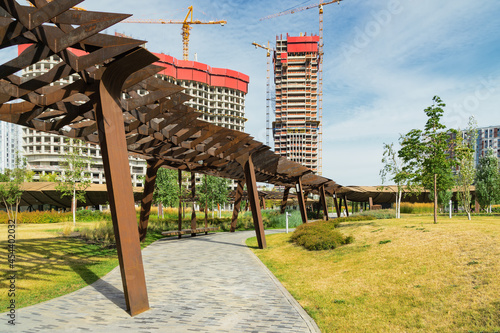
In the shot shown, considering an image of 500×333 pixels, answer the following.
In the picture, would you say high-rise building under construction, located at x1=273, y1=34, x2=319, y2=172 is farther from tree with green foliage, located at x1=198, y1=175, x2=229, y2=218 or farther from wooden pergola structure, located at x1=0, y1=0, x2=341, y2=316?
wooden pergola structure, located at x1=0, y1=0, x2=341, y2=316

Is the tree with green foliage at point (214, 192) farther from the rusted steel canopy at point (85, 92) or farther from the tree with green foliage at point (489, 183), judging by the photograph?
the tree with green foliage at point (489, 183)

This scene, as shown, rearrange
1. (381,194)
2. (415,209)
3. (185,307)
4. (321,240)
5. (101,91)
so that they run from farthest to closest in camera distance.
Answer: (381,194), (415,209), (321,240), (185,307), (101,91)

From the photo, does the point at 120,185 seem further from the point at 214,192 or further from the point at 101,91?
the point at 214,192

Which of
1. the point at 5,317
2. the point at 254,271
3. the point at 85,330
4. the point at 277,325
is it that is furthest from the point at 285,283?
the point at 5,317

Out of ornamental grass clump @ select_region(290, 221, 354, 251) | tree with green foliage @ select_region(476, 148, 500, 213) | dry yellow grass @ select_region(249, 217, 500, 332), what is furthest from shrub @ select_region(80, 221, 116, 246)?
tree with green foliage @ select_region(476, 148, 500, 213)

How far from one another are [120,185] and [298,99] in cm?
16167

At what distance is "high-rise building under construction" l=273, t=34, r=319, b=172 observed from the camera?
163250 millimetres

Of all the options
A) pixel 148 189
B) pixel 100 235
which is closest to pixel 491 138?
pixel 148 189

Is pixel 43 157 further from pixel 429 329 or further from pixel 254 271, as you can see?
pixel 429 329

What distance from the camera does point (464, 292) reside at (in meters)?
7.83

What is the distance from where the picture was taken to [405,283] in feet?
30.2

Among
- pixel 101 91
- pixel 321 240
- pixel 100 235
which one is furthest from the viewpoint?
pixel 100 235

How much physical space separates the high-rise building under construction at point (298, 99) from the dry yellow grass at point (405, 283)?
149533 mm

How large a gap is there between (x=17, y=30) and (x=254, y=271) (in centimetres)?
981
